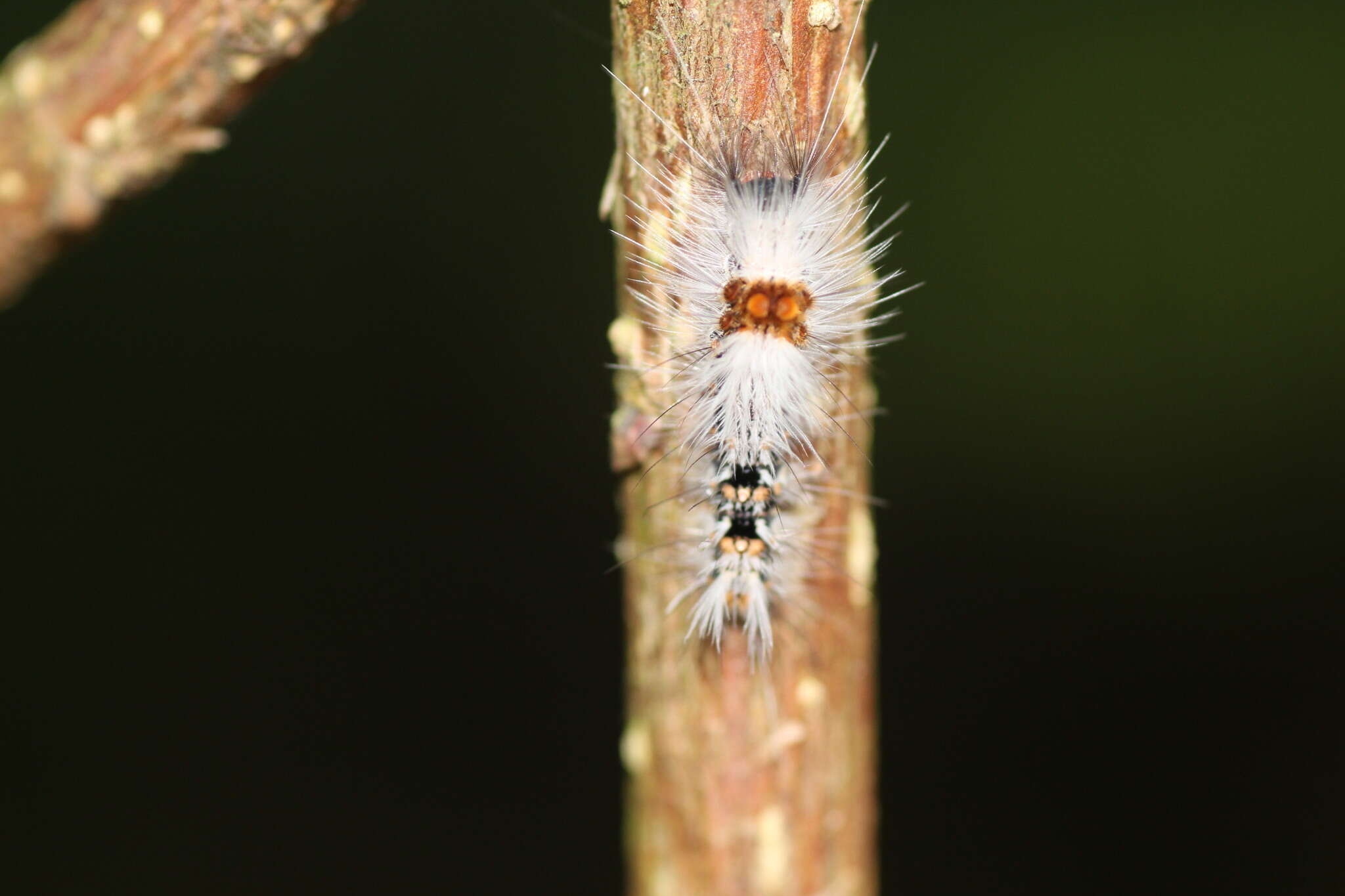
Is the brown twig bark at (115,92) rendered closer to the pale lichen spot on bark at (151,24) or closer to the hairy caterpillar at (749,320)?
the pale lichen spot on bark at (151,24)

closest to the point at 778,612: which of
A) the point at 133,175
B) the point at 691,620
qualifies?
the point at 691,620

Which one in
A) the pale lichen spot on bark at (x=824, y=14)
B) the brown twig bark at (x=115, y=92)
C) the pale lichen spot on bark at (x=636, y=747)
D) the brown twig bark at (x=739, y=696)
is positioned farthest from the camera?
the pale lichen spot on bark at (x=636, y=747)

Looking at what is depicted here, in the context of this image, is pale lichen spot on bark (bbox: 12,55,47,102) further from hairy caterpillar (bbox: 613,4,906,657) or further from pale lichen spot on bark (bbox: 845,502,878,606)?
pale lichen spot on bark (bbox: 845,502,878,606)

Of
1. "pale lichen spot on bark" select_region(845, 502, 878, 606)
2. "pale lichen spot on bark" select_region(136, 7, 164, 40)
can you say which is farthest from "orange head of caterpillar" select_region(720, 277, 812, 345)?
"pale lichen spot on bark" select_region(136, 7, 164, 40)

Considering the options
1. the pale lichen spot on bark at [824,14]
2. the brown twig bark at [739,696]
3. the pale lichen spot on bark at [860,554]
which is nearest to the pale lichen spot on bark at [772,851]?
the brown twig bark at [739,696]

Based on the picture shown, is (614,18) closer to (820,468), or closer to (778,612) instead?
(820,468)

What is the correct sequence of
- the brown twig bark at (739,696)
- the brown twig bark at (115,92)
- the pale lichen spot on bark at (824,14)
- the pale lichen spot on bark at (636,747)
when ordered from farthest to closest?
the pale lichen spot on bark at (636,747), the brown twig bark at (739,696), the brown twig bark at (115,92), the pale lichen spot on bark at (824,14)

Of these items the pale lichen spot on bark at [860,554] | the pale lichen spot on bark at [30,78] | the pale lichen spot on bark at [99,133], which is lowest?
the pale lichen spot on bark at [860,554]
